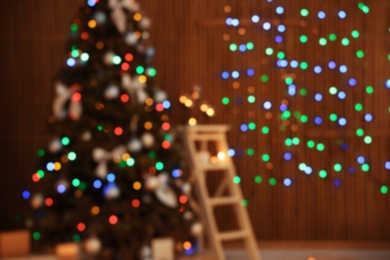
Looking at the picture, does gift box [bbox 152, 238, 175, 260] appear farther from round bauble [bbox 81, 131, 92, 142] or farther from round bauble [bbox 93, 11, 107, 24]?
round bauble [bbox 93, 11, 107, 24]

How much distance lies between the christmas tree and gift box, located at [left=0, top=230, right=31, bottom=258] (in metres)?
0.30

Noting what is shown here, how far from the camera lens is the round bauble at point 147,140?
18.5 ft

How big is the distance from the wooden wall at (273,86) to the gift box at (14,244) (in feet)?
3.51

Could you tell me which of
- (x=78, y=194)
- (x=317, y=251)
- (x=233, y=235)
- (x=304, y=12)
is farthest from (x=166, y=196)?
(x=304, y=12)

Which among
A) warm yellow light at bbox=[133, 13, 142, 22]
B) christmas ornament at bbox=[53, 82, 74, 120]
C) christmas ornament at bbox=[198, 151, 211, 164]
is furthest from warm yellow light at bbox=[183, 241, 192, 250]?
warm yellow light at bbox=[133, 13, 142, 22]

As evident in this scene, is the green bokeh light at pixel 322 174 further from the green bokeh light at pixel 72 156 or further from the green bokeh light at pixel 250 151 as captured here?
the green bokeh light at pixel 72 156

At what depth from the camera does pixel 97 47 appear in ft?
18.8

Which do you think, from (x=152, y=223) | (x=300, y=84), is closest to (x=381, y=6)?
(x=300, y=84)

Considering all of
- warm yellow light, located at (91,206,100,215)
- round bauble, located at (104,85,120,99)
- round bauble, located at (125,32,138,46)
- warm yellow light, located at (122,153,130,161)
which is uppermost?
round bauble, located at (125,32,138,46)

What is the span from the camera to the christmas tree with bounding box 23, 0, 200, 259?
18.2 ft

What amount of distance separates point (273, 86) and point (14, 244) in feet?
8.31

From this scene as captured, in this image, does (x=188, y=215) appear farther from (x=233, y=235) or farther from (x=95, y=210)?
(x=95, y=210)

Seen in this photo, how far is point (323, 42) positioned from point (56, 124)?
2.50 meters

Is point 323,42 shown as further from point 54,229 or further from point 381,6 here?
point 54,229
